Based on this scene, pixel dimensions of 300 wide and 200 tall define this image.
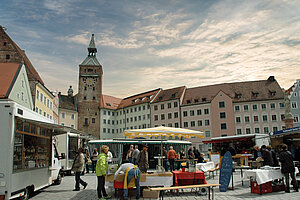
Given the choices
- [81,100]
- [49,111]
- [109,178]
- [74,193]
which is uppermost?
[81,100]

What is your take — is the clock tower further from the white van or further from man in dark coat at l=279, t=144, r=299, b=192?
man in dark coat at l=279, t=144, r=299, b=192

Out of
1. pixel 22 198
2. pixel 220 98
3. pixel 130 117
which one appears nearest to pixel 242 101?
pixel 220 98

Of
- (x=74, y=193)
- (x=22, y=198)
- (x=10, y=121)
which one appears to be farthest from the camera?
(x=74, y=193)

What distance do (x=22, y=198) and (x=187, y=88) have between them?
6226 cm

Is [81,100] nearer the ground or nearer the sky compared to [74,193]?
nearer the sky

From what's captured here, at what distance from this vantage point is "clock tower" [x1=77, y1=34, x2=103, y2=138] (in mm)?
75312

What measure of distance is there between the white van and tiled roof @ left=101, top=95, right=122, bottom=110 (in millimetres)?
69771

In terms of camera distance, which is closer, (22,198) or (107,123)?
(22,198)

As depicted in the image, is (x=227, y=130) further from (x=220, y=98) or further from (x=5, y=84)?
(x=5, y=84)

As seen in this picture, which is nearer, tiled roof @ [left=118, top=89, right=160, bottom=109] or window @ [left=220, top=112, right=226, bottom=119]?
window @ [left=220, top=112, right=226, bottom=119]

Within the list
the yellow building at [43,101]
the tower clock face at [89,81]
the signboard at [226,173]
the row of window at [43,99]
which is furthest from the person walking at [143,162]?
the tower clock face at [89,81]

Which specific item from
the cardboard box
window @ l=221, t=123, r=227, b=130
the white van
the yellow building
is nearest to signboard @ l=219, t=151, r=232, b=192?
the cardboard box

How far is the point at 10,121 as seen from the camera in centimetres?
794

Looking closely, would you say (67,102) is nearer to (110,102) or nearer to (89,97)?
(89,97)
